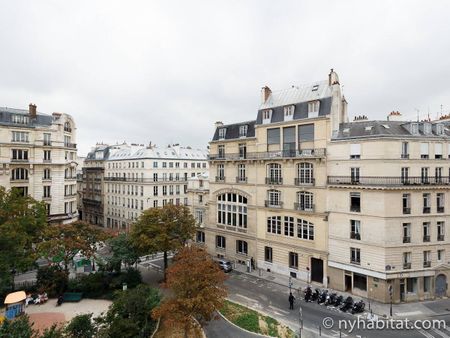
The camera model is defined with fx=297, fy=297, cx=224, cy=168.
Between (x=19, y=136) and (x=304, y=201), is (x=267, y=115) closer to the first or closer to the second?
(x=304, y=201)

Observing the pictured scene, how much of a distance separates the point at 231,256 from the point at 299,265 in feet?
37.1

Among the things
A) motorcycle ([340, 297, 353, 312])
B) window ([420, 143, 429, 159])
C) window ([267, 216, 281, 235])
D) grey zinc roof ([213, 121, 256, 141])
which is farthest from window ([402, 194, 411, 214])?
grey zinc roof ([213, 121, 256, 141])

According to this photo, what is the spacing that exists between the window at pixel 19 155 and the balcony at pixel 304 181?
41472 millimetres

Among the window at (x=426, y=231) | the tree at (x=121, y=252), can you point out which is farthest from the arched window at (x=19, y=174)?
the window at (x=426, y=231)

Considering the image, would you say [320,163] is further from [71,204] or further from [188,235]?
[71,204]

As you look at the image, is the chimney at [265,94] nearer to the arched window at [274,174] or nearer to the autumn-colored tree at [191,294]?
the arched window at [274,174]

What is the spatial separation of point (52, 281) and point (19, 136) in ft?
88.7

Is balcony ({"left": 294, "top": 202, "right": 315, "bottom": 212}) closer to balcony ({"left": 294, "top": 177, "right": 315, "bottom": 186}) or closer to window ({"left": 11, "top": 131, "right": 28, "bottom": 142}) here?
balcony ({"left": 294, "top": 177, "right": 315, "bottom": 186})

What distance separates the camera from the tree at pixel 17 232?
88.5ft

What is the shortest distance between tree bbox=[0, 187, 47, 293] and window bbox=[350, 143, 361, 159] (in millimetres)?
34154

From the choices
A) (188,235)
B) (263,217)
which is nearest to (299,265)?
(263,217)

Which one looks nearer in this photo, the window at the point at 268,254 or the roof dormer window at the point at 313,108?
the roof dormer window at the point at 313,108

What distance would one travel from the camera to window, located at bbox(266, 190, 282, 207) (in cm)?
3894

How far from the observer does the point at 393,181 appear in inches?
1187
